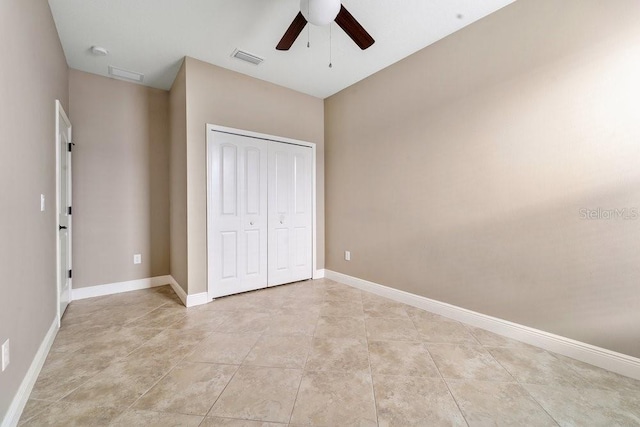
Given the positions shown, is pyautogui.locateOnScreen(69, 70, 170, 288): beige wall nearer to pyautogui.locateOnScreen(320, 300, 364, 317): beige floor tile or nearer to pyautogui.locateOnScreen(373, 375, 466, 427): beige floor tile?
pyautogui.locateOnScreen(320, 300, 364, 317): beige floor tile

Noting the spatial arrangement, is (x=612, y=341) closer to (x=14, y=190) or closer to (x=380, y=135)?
(x=380, y=135)

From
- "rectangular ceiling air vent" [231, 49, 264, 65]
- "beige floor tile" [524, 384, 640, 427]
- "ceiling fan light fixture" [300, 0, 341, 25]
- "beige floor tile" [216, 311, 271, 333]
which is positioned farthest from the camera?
"rectangular ceiling air vent" [231, 49, 264, 65]

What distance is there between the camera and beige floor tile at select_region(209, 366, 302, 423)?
1.43 metres

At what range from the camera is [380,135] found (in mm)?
3287

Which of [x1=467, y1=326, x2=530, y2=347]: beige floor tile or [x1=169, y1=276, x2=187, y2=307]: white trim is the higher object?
[x1=169, y1=276, x2=187, y2=307]: white trim

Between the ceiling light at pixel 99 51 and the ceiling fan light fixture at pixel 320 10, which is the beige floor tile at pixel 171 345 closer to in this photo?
the ceiling fan light fixture at pixel 320 10

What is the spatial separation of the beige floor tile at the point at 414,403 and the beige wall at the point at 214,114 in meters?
2.26

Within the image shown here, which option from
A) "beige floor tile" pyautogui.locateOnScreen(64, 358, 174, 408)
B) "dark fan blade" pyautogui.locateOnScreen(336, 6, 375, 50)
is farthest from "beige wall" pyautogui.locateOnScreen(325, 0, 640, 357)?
"beige floor tile" pyautogui.locateOnScreen(64, 358, 174, 408)

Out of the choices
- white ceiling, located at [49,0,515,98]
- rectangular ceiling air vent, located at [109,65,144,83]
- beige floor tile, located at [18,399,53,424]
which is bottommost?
beige floor tile, located at [18,399,53,424]

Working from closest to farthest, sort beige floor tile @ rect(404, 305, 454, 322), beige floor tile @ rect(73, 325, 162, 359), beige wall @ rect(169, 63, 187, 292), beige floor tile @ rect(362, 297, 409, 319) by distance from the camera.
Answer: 1. beige floor tile @ rect(73, 325, 162, 359)
2. beige floor tile @ rect(404, 305, 454, 322)
3. beige floor tile @ rect(362, 297, 409, 319)
4. beige wall @ rect(169, 63, 187, 292)

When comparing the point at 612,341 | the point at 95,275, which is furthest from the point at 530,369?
the point at 95,275

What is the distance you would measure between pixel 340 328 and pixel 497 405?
1.24 metres

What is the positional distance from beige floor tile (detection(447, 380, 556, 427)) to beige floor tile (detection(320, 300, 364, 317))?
1.19m

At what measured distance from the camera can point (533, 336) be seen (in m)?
2.12
